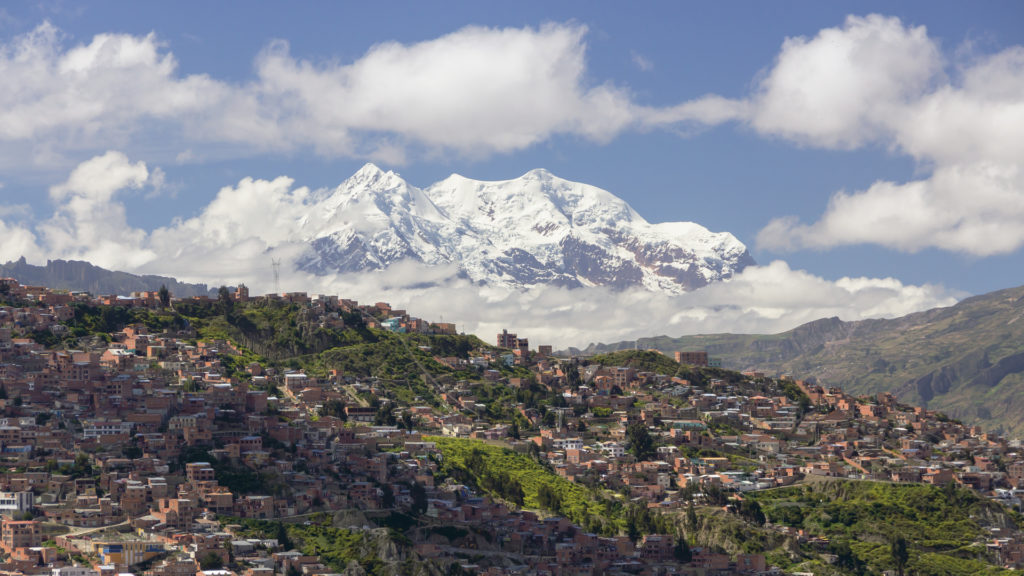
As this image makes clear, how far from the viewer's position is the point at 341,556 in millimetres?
106062

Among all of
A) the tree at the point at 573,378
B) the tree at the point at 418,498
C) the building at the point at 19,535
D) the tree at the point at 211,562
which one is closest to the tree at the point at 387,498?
the tree at the point at 418,498

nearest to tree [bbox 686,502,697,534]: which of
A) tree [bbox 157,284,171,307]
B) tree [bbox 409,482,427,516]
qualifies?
tree [bbox 409,482,427,516]

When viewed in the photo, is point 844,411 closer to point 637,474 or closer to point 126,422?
point 637,474

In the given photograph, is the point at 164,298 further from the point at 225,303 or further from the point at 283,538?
the point at 283,538

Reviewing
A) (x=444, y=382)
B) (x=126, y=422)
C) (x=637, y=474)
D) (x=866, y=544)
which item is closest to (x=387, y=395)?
(x=444, y=382)

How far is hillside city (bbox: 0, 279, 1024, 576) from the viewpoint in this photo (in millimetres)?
107250

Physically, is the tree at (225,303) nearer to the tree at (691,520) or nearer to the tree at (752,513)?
the tree at (691,520)

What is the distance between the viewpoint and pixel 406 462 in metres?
130

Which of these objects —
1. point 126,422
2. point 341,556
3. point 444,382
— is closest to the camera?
point 341,556

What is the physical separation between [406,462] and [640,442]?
33418 mm

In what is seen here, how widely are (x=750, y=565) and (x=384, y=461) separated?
32.6 meters

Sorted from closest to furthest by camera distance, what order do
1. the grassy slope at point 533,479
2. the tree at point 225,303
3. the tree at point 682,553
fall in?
1. the tree at point 682,553
2. the grassy slope at point 533,479
3. the tree at point 225,303

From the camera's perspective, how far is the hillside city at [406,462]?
4222 inches

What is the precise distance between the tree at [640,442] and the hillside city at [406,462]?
236 millimetres
